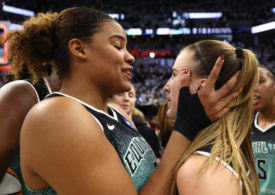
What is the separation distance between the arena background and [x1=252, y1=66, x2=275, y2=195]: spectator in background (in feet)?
44.4

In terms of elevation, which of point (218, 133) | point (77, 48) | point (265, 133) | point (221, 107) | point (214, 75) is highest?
point (77, 48)

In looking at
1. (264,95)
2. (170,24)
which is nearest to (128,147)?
(264,95)

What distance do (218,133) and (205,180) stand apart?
0.74 feet

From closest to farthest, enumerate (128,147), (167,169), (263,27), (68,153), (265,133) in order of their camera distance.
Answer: (68,153)
(167,169)
(128,147)
(265,133)
(263,27)

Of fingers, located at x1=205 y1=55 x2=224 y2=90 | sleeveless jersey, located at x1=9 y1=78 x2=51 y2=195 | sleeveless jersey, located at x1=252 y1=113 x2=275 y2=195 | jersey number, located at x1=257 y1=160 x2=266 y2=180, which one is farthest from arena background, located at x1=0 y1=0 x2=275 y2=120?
fingers, located at x1=205 y1=55 x2=224 y2=90

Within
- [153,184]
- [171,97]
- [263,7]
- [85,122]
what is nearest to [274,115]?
[171,97]

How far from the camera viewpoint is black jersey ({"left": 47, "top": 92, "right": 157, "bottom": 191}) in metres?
1.13

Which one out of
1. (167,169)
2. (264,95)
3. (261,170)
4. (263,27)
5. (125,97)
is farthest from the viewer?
(263,27)

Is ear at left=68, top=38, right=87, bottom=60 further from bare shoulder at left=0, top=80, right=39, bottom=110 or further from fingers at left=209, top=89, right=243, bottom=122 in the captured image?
fingers at left=209, top=89, right=243, bottom=122

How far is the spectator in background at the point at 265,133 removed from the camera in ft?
7.84

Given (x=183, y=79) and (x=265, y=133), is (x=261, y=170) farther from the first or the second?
(x=183, y=79)

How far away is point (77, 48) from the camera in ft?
3.93

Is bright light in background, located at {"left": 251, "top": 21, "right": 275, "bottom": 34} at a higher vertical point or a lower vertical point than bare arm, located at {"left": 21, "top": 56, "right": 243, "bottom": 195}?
lower

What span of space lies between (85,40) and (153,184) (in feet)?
2.13
